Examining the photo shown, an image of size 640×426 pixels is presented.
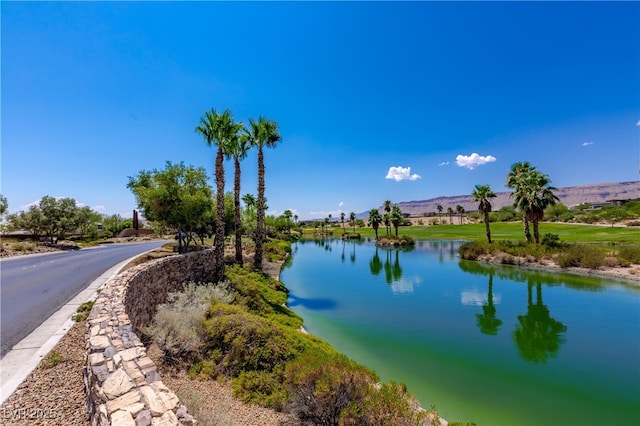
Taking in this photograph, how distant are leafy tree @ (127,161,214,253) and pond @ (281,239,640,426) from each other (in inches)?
449

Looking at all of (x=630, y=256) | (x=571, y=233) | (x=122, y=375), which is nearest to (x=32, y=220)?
(x=122, y=375)

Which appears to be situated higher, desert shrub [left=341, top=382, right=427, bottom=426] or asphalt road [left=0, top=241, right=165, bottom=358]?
asphalt road [left=0, top=241, right=165, bottom=358]

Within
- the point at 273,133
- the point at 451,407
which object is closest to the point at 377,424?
the point at 451,407

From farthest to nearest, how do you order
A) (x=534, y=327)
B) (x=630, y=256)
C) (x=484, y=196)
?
(x=484, y=196), (x=630, y=256), (x=534, y=327)

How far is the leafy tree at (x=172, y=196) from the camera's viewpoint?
77.9ft

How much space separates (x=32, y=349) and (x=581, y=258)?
45141 millimetres

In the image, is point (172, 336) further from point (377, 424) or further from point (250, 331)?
point (377, 424)

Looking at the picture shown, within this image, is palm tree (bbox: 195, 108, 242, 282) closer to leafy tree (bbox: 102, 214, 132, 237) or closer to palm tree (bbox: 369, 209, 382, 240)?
palm tree (bbox: 369, 209, 382, 240)

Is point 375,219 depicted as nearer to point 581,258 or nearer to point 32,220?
point 581,258

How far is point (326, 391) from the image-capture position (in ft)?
24.1

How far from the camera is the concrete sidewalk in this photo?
647cm

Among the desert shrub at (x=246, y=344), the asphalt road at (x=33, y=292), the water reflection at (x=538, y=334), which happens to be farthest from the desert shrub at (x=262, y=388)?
the water reflection at (x=538, y=334)

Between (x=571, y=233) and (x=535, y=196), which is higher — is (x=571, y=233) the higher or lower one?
the lower one

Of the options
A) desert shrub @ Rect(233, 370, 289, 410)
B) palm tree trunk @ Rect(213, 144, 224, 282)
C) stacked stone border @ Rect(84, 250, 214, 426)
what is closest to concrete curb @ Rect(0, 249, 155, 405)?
stacked stone border @ Rect(84, 250, 214, 426)
